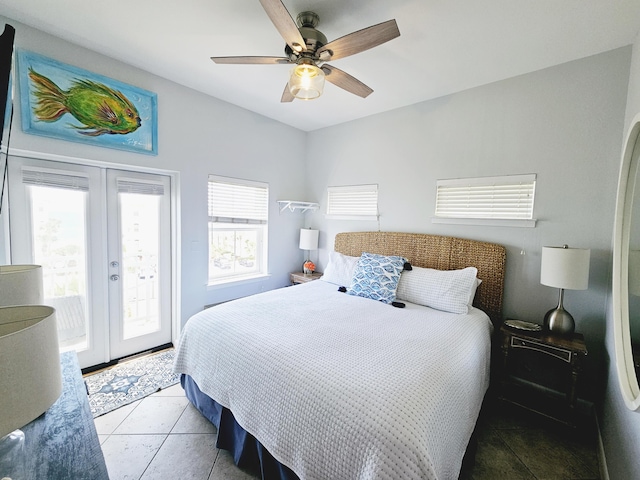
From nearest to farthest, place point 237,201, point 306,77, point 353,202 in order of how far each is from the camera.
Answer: point 306,77, point 237,201, point 353,202

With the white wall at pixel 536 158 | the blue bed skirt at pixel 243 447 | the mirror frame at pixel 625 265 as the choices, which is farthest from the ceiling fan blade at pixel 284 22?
the blue bed skirt at pixel 243 447

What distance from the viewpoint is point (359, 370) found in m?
1.38

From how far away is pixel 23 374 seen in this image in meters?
0.61

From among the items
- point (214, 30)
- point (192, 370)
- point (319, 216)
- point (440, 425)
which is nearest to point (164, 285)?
point (192, 370)

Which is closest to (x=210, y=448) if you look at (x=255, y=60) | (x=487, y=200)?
(x=255, y=60)

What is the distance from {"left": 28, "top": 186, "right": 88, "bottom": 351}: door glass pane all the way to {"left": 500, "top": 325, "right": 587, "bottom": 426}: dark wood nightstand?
3.73m

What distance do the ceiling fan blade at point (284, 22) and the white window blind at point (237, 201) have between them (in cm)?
197

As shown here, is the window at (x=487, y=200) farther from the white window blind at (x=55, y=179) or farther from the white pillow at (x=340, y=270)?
the white window blind at (x=55, y=179)

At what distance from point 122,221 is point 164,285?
81cm

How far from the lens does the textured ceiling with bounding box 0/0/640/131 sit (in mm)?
1708

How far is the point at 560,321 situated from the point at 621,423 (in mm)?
747

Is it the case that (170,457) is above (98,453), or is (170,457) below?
below

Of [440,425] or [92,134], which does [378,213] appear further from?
[92,134]

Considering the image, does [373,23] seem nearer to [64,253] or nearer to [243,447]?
[243,447]
